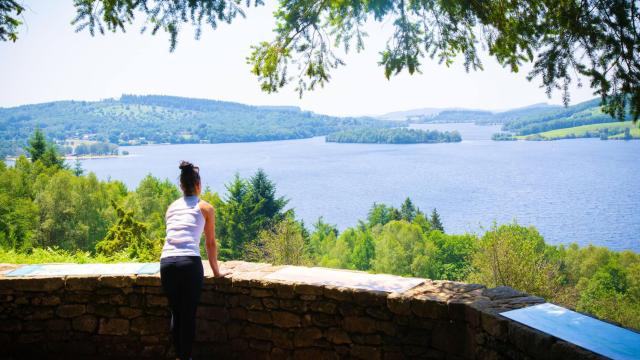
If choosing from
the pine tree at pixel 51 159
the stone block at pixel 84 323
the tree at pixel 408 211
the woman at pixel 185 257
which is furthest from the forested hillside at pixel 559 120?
the stone block at pixel 84 323

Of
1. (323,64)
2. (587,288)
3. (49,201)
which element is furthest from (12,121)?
(323,64)

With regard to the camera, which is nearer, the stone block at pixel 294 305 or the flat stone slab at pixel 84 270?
the stone block at pixel 294 305

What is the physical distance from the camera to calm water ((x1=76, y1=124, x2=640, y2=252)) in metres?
74.9

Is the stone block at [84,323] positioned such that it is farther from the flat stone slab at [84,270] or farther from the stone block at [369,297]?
the stone block at [369,297]

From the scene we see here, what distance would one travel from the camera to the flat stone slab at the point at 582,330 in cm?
234

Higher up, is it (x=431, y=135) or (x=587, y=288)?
(x=431, y=135)

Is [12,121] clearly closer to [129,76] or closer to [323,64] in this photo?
[129,76]

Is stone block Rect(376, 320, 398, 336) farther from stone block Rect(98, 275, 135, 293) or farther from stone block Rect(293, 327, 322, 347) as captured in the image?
stone block Rect(98, 275, 135, 293)

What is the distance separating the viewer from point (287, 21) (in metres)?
6.00

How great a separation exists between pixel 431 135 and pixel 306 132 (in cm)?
4094

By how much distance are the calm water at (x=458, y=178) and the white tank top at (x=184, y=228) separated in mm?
68981

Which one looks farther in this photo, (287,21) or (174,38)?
(287,21)

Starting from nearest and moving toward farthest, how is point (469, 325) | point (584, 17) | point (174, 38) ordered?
point (469, 325)
point (584, 17)
point (174, 38)

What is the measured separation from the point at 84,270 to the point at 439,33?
4.39 metres
